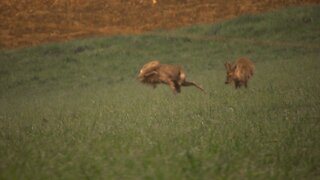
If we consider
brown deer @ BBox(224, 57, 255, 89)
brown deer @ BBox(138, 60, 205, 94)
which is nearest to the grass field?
brown deer @ BBox(224, 57, 255, 89)

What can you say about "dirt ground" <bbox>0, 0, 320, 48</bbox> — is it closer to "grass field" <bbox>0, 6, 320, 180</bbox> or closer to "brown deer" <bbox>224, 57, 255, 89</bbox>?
"brown deer" <bbox>224, 57, 255, 89</bbox>

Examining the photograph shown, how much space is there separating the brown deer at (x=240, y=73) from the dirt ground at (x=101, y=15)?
27.5 ft

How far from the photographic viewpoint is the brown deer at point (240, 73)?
25.3 feet

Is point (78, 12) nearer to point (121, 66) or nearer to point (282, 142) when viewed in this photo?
point (121, 66)

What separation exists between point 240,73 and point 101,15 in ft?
31.3

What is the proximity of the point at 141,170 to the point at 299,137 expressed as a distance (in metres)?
1.06

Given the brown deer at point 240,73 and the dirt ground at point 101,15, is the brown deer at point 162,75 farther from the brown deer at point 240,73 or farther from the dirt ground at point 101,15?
the dirt ground at point 101,15

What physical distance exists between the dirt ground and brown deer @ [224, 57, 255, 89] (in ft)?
27.5

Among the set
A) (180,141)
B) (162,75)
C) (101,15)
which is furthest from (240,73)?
(101,15)

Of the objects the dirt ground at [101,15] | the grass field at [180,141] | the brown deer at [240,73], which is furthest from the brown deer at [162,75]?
the dirt ground at [101,15]

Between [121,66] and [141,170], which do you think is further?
[121,66]

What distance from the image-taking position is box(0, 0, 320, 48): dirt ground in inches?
636

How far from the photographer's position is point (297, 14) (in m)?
15.7

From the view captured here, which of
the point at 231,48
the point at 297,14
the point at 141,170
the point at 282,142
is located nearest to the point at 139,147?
the point at 141,170
